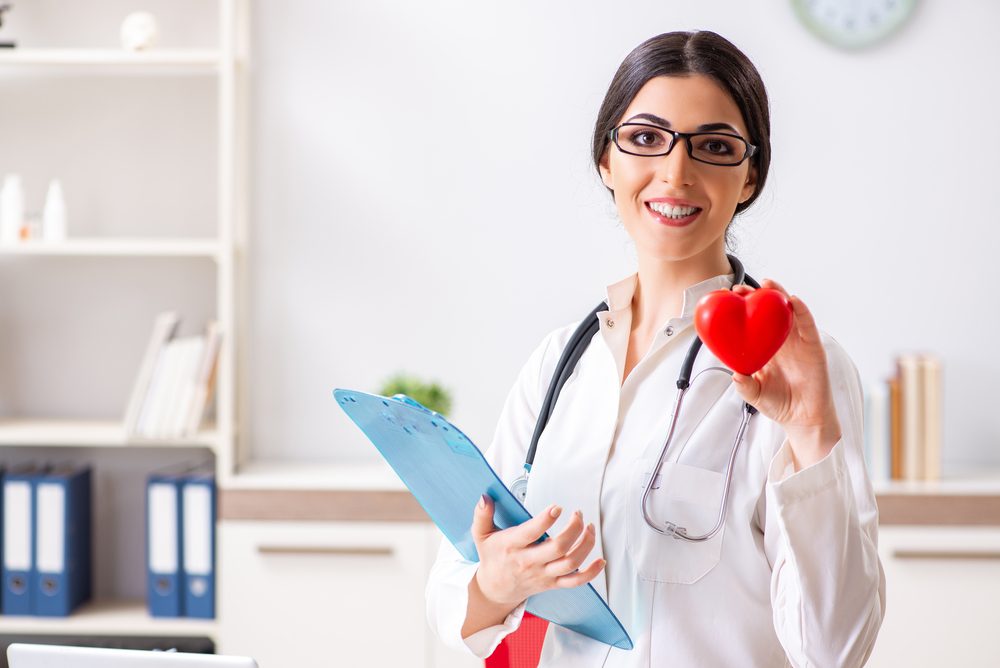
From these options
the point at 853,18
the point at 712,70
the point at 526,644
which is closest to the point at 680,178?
the point at 712,70

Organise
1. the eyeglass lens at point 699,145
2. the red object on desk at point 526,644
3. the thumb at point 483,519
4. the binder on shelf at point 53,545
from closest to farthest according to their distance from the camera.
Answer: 1. the thumb at point 483,519
2. the eyeglass lens at point 699,145
3. the red object on desk at point 526,644
4. the binder on shelf at point 53,545

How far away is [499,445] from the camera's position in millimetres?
1319

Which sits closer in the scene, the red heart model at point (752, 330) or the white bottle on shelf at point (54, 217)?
the red heart model at point (752, 330)

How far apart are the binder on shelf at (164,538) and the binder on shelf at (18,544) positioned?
0.32 metres

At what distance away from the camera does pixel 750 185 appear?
3.92ft

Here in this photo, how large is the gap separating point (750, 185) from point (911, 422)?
156 cm

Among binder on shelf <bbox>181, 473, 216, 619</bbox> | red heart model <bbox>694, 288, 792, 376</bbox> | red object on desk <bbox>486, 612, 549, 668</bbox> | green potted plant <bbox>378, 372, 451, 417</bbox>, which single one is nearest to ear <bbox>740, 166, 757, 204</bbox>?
red heart model <bbox>694, 288, 792, 376</bbox>

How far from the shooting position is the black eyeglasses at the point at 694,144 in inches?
44.0

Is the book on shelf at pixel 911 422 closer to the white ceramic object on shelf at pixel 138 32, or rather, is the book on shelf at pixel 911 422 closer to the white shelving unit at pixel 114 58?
the white shelving unit at pixel 114 58

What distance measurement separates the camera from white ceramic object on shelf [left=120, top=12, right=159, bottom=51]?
261cm

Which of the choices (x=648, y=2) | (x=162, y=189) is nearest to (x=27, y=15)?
(x=162, y=189)

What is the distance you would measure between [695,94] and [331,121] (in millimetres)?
1855

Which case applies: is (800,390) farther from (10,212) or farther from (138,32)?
(10,212)

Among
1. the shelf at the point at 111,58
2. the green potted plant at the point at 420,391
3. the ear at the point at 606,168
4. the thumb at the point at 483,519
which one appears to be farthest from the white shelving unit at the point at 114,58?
the thumb at the point at 483,519
